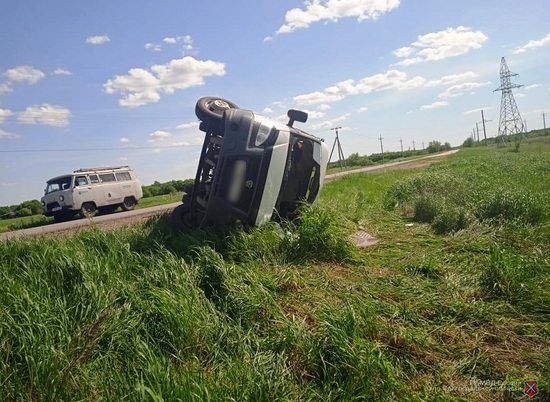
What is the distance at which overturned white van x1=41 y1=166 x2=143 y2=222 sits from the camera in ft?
54.6

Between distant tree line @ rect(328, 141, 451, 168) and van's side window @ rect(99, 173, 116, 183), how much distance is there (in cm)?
3857

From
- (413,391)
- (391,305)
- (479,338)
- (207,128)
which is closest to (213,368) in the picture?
(413,391)

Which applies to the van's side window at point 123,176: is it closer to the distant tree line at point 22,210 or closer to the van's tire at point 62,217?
the van's tire at point 62,217

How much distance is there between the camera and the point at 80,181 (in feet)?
56.1

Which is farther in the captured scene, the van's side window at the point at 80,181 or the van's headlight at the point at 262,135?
the van's side window at the point at 80,181

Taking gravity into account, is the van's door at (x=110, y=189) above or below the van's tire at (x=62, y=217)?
above

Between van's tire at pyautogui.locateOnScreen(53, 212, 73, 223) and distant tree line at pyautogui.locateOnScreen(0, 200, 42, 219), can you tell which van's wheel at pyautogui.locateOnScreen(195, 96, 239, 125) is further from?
distant tree line at pyautogui.locateOnScreen(0, 200, 42, 219)

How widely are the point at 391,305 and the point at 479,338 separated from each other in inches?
27.9

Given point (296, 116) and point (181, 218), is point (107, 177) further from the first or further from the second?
point (296, 116)

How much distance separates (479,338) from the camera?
9.15ft

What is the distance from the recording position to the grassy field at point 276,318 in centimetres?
227

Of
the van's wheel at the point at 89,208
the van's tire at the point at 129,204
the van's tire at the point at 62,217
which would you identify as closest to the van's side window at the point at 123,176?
the van's tire at the point at 129,204

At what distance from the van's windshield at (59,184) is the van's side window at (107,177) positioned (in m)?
1.49

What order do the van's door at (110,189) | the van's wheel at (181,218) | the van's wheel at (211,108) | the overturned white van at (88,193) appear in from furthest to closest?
the van's door at (110,189) → the overturned white van at (88,193) → the van's wheel at (181,218) → the van's wheel at (211,108)
